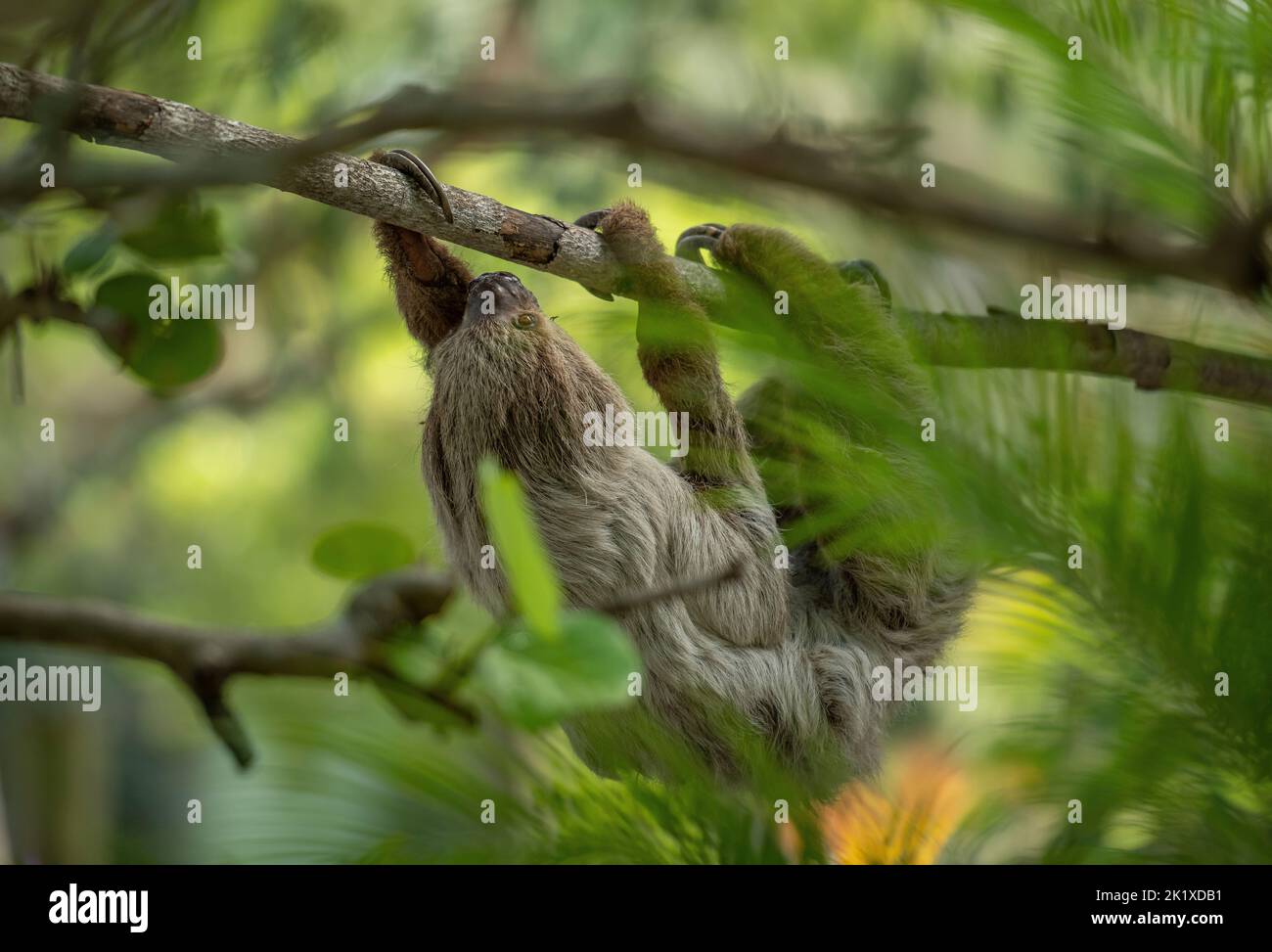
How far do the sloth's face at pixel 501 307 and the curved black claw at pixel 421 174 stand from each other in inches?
19.1

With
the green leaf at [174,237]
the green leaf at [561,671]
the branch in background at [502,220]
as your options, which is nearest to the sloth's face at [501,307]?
the branch in background at [502,220]

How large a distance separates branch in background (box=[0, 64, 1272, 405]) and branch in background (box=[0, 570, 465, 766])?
0.59 m

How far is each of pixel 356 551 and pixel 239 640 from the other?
0.22 meters

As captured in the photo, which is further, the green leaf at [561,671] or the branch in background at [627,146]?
the branch in background at [627,146]

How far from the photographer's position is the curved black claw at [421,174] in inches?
105

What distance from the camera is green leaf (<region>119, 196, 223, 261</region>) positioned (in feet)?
7.34

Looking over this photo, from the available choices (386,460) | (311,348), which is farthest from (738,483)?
(386,460)

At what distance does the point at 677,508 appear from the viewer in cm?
326

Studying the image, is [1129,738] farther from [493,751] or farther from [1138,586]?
[493,751]

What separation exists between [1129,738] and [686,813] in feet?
1.74

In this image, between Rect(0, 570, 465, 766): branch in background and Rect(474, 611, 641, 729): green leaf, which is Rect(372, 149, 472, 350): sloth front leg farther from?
Rect(474, 611, 641, 729): green leaf

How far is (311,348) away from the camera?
7.61 metres

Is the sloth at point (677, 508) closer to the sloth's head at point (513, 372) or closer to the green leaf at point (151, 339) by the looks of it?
the sloth's head at point (513, 372)

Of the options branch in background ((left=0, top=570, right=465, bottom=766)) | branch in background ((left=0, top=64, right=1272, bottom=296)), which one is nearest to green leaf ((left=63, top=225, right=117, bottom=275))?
branch in background ((left=0, top=64, right=1272, bottom=296))
